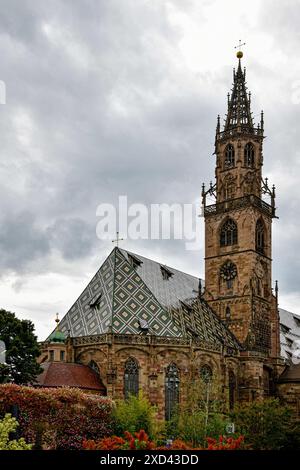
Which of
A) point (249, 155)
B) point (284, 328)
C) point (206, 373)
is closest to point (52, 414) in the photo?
point (206, 373)

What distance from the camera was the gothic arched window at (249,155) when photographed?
6738cm

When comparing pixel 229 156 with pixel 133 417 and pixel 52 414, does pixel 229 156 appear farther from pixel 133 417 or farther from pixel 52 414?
pixel 52 414

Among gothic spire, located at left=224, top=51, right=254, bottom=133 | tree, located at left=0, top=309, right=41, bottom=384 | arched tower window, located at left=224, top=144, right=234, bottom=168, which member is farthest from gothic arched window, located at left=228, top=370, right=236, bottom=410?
gothic spire, located at left=224, top=51, right=254, bottom=133

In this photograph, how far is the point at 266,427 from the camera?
45.3 m

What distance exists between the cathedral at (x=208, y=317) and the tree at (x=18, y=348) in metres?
6.02

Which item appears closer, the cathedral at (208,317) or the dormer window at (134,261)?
the cathedral at (208,317)

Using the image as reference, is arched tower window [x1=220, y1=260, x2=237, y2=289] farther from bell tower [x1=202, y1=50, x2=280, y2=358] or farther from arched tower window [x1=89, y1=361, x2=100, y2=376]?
arched tower window [x1=89, y1=361, x2=100, y2=376]

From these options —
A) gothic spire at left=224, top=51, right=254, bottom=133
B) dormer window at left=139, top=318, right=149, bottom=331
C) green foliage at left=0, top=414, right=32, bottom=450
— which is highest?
gothic spire at left=224, top=51, right=254, bottom=133

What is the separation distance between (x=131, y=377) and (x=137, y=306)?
602cm

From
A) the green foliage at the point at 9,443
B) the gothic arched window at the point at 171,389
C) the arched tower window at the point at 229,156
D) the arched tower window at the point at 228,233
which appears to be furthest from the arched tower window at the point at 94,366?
the green foliage at the point at 9,443

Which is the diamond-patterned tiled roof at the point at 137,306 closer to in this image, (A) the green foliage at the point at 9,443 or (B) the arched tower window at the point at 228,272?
(B) the arched tower window at the point at 228,272

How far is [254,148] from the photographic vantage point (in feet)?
223

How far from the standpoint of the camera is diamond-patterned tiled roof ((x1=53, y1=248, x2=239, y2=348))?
53.1 m

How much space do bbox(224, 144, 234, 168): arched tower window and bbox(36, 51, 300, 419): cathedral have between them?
0.10 meters
